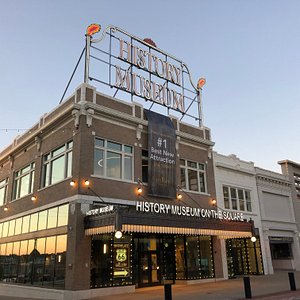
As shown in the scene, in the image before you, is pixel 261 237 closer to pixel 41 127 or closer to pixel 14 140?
pixel 41 127

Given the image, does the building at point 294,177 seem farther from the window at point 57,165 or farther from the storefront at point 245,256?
the window at point 57,165

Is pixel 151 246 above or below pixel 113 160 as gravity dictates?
below

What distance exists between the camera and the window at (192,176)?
84.2 feet

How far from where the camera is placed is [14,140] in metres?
29.2

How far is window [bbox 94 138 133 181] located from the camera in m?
21.0

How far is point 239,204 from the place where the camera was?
30562 millimetres

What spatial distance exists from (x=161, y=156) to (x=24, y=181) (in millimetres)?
10850

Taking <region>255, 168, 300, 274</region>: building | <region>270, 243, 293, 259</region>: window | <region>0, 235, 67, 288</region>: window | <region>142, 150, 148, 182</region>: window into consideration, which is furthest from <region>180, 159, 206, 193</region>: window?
<region>270, 243, 293, 259</region>: window

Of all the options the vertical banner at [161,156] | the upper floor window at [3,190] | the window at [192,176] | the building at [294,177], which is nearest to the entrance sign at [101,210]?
the vertical banner at [161,156]

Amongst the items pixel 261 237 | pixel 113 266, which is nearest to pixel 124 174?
pixel 113 266

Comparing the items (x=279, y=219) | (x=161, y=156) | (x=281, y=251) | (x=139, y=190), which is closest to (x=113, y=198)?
(x=139, y=190)

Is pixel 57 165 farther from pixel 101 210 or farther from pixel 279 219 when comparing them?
pixel 279 219

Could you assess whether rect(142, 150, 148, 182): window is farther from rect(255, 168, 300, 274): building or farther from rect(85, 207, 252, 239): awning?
rect(255, 168, 300, 274): building

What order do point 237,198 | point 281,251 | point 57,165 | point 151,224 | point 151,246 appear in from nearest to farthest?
point 151,224 → point 57,165 → point 151,246 → point 237,198 → point 281,251
